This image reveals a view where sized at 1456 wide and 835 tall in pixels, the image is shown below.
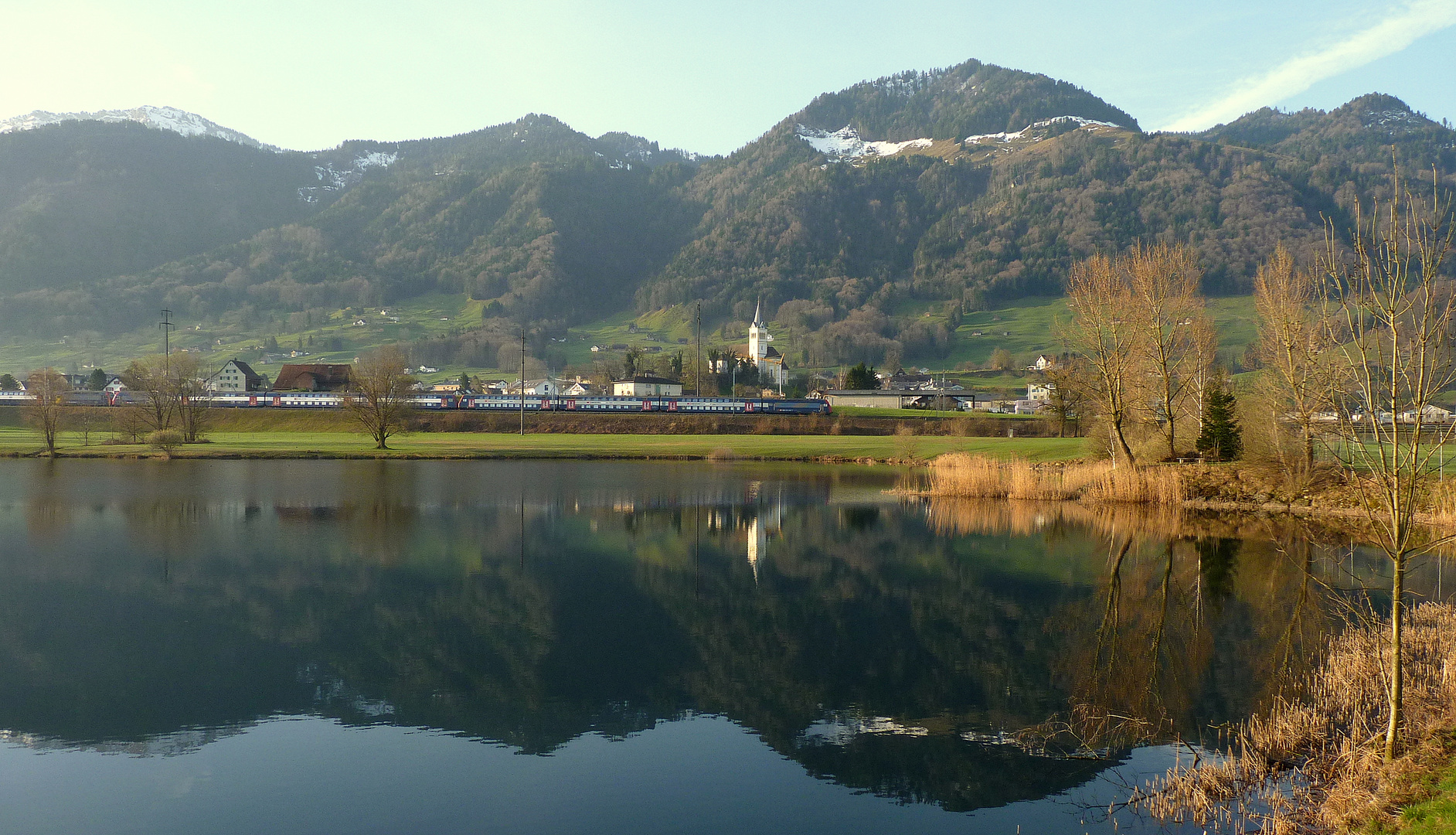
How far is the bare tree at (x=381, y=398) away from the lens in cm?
6806

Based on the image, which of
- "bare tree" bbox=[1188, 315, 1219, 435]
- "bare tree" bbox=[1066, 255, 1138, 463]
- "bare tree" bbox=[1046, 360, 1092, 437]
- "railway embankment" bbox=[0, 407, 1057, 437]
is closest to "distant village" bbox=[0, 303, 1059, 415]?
"railway embankment" bbox=[0, 407, 1057, 437]

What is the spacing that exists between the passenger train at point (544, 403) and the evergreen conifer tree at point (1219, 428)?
55.8 metres

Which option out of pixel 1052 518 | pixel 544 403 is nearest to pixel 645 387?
pixel 544 403

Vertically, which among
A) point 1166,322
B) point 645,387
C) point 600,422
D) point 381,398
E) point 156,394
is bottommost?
point 600,422

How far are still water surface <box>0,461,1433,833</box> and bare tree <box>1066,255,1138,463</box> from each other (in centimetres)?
1062

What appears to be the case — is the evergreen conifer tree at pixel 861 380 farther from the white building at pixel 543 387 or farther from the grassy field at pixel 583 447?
the grassy field at pixel 583 447

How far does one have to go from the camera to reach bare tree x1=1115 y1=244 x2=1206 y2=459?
3972 cm

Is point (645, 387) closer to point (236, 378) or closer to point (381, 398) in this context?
point (236, 378)

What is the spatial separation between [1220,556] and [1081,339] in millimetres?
17651

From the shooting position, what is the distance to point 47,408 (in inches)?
2392

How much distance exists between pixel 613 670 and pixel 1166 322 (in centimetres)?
3430

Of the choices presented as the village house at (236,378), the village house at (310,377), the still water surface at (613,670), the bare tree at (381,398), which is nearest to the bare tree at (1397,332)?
the still water surface at (613,670)

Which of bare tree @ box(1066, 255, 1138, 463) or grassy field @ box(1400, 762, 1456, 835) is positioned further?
bare tree @ box(1066, 255, 1138, 463)

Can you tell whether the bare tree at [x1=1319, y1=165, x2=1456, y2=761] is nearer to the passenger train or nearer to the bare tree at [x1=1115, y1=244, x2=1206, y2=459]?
the bare tree at [x1=1115, y1=244, x2=1206, y2=459]
